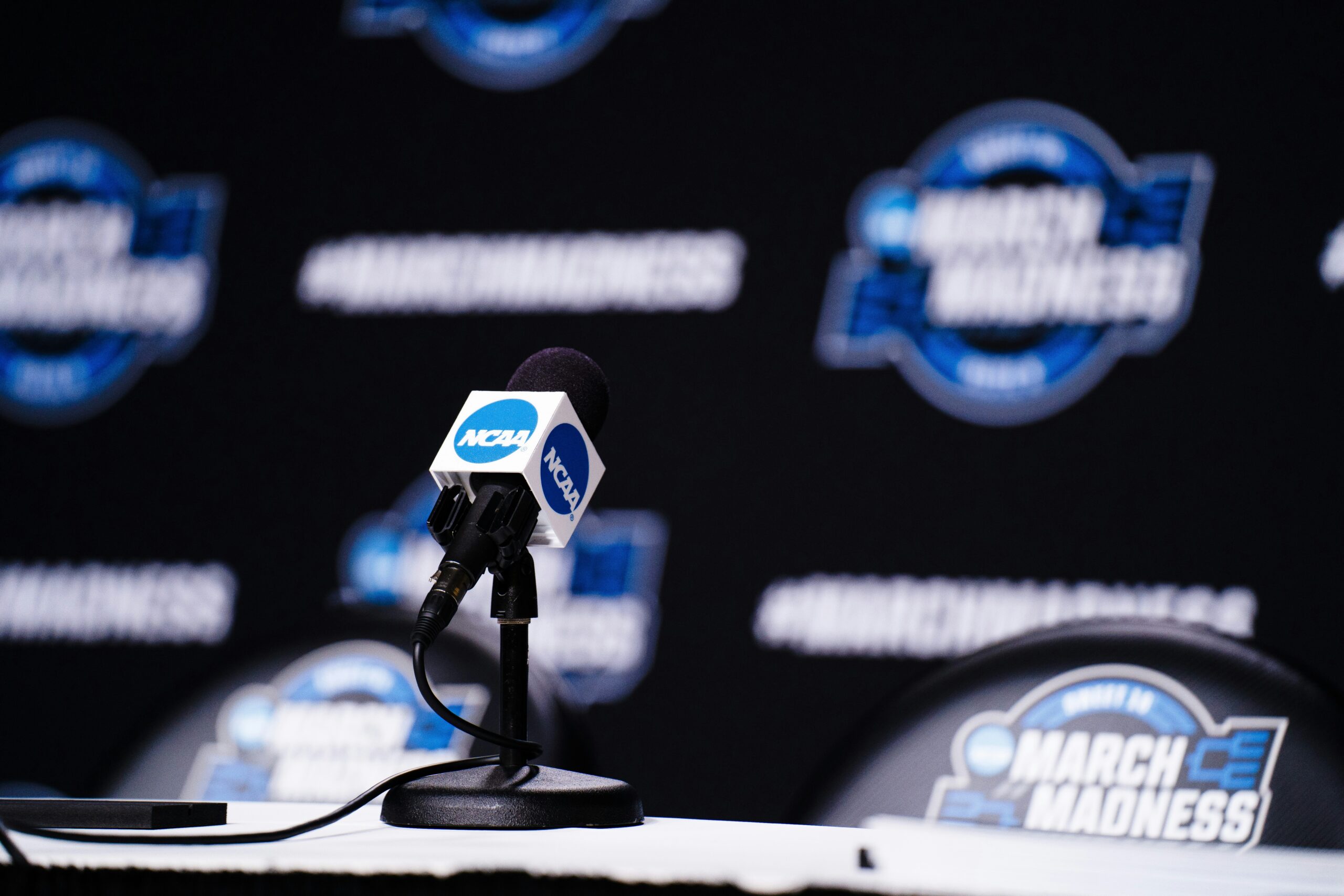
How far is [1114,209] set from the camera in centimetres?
218

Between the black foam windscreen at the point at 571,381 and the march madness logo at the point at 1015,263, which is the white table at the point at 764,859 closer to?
the black foam windscreen at the point at 571,381

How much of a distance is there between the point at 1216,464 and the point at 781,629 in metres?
0.77

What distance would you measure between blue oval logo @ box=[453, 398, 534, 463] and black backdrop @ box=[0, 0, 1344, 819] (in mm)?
1128

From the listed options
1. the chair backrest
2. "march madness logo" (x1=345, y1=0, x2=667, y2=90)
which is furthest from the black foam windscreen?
"march madness logo" (x1=345, y1=0, x2=667, y2=90)

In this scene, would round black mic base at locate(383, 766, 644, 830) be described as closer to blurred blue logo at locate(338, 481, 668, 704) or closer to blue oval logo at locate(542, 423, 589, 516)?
blue oval logo at locate(542, 423, 589, 516)

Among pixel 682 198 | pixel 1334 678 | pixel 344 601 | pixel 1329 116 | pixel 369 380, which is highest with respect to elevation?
pixel 1329 116

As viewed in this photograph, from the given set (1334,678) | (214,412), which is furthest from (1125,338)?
(214,412)

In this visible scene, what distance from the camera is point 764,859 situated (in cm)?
70

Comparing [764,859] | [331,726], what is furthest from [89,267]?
[764,859]

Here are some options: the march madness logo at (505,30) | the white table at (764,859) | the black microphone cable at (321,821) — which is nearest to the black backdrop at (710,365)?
the march madness logo at (505,30)

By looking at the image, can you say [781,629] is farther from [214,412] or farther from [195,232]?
[195,232]

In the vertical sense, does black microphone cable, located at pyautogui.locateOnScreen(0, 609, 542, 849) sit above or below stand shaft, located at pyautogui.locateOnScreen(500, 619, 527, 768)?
below

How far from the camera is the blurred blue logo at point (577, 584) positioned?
2262mm

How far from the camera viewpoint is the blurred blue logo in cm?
226
